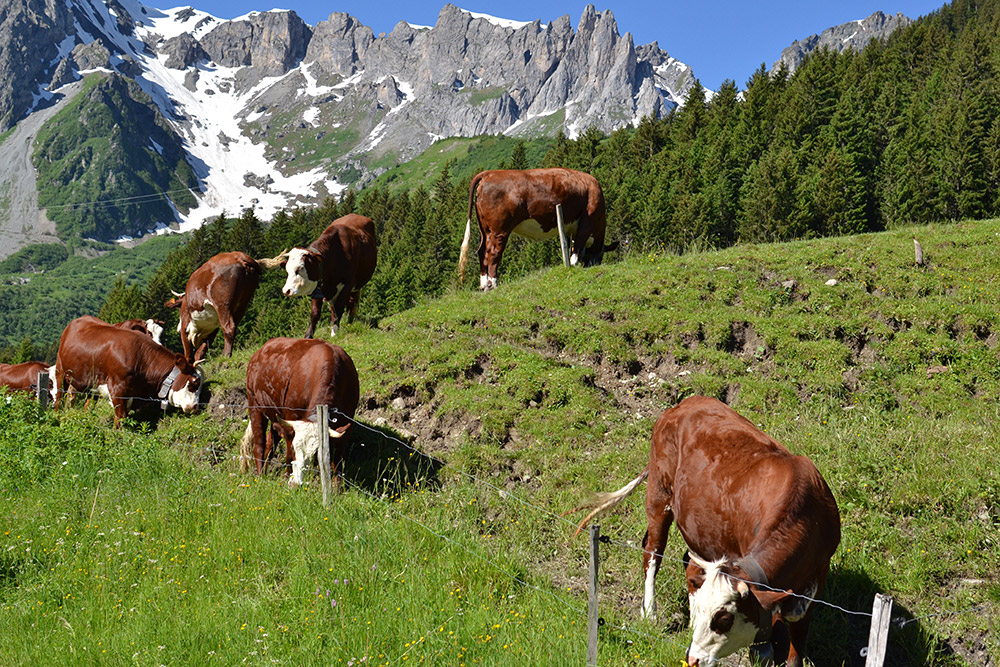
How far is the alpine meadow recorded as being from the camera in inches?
213

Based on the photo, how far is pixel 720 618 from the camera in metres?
4.19

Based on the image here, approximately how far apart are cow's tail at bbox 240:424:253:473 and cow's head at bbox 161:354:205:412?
2.37 metres

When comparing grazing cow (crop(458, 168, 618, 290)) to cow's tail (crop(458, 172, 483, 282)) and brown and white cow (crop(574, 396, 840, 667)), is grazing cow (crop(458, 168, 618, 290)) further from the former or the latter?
brown and white cow (crop(574, 396, 840, 667))

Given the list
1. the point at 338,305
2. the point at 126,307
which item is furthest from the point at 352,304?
the point at 126,307

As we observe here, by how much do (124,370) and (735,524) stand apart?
1025cm

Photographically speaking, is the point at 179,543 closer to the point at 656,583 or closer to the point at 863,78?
the point at 656,583

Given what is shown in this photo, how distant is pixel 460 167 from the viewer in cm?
18175

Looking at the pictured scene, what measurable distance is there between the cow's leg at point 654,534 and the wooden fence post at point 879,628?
7.71 ft

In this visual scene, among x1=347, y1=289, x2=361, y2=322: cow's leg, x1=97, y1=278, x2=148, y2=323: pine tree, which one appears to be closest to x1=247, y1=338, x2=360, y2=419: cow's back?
x1=347, y1=289, x2=361, y2=322: cow's leg

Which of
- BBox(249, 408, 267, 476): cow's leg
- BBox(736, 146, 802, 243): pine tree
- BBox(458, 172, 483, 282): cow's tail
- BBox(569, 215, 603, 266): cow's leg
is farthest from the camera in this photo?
BBox(736, 146, 802, 243): pine tree

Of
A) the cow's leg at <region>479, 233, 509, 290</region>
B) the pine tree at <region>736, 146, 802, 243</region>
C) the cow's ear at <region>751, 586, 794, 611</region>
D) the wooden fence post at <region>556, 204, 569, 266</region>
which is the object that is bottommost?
the cow's ear at <region>751, 586, 794, 611</region>

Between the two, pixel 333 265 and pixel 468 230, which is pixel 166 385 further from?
pixel 468 230

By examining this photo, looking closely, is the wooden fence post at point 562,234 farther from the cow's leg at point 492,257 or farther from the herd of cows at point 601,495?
the cow's leg at point 492,257

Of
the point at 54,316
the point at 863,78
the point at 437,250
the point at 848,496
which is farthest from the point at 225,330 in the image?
the point at 54,316
